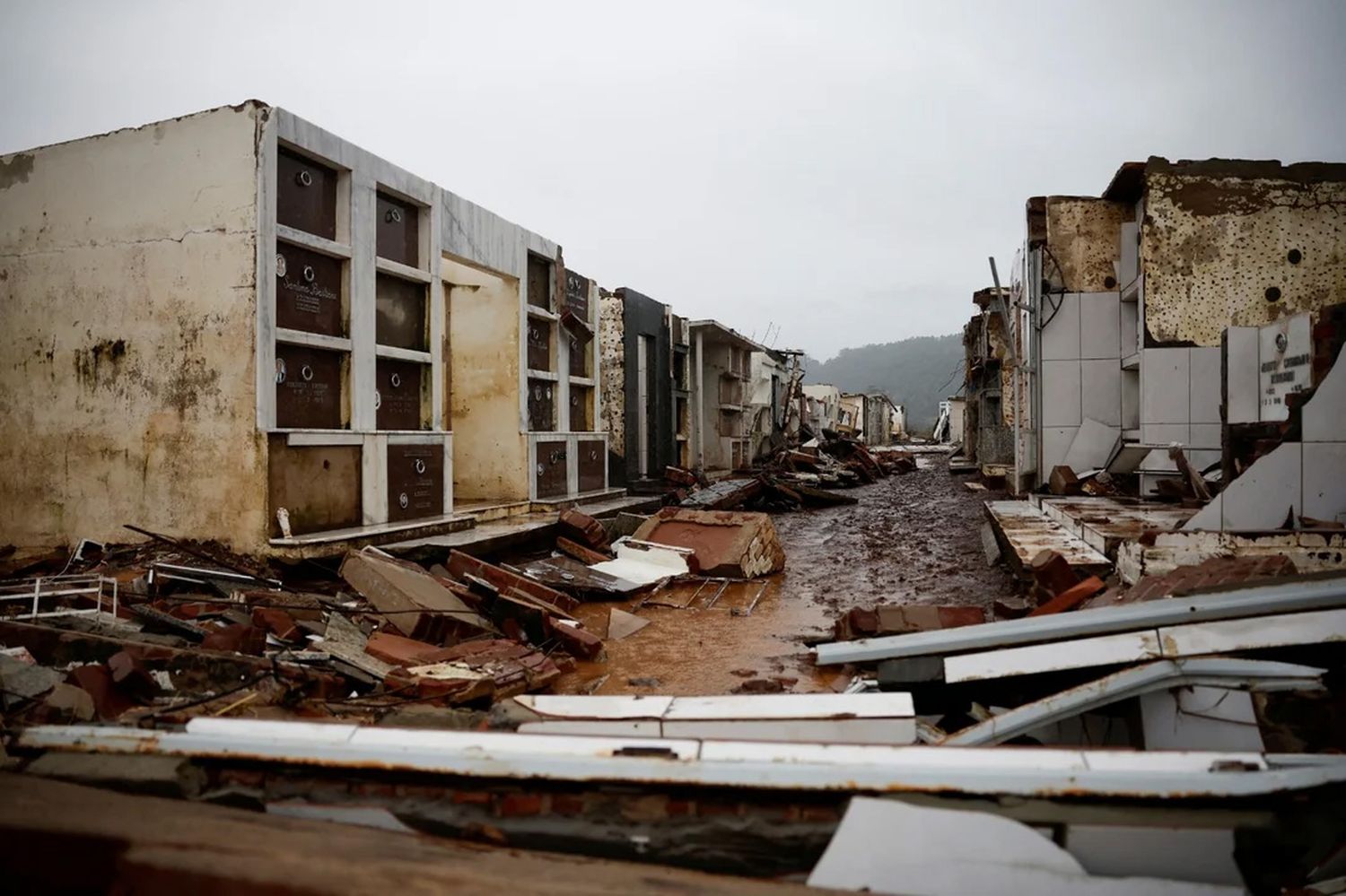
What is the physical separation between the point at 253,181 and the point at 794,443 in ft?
89.3

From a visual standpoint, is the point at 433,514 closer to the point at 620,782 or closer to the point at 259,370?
the point at 259,370

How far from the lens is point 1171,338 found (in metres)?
9.88

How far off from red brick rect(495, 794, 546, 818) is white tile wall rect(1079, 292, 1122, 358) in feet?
39.0

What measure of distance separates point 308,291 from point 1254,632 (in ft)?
25.1

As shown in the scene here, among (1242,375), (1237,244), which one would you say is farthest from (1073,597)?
(1237,244)

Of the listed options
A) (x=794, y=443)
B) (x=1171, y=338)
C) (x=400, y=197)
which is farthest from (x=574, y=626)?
(x=794, y=443)

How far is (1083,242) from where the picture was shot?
11.7 m

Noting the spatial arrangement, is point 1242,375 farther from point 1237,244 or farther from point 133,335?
point 133,335

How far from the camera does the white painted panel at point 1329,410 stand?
5477 mm

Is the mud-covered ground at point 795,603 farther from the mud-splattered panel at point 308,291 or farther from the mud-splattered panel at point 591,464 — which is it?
the mud-splattered panel at point 308,291

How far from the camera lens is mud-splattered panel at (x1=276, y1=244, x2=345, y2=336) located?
7188 mm

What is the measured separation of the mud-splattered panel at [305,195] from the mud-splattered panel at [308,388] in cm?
120

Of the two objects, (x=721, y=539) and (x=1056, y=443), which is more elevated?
(x=1056, y=443)

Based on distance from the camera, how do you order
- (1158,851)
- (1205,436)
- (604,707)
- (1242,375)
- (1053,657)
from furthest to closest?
(1205,436), (1242,375), (1053,657), (604,707), (1158,851)
